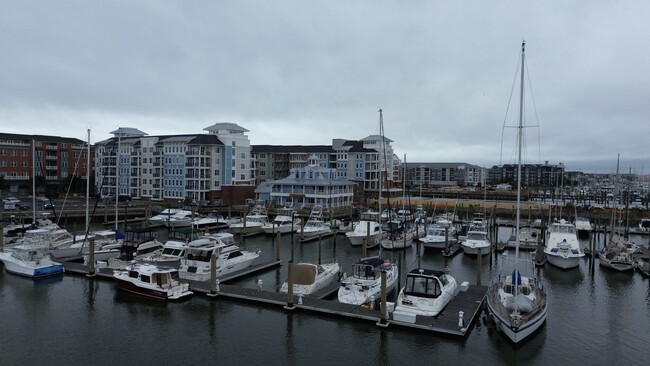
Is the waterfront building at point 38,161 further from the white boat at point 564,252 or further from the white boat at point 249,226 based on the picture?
the white boat at point 564,252

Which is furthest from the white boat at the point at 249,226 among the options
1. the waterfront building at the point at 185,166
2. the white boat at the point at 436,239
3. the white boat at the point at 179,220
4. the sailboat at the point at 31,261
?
the sailboat at the point at 31,261

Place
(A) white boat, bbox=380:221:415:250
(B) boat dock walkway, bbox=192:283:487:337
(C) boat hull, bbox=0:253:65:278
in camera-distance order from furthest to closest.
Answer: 1. (A) white boat, bbox=380:221:415:250
2. (C) boat hull, bbox=0:253:65:278
3. (B) boat dock walkway, bbox=192:283:487:337

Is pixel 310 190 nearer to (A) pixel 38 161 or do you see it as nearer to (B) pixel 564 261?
(B) pixel 564 261

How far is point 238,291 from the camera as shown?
25.8 metres

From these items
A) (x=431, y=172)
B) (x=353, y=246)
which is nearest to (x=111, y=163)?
(x=353, y=246)

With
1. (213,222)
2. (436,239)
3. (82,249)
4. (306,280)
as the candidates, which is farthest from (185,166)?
(306,280)

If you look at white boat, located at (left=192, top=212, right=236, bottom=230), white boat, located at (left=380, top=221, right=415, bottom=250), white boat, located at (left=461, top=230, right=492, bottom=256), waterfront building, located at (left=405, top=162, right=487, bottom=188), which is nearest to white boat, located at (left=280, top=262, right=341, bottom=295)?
white boat, located at (left=380, top=221, right=415, bottom=250)

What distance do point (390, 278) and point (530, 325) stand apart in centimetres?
897

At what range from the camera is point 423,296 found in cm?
2259

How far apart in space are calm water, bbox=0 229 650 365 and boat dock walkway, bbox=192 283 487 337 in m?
0.37

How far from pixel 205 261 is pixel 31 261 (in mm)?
11670

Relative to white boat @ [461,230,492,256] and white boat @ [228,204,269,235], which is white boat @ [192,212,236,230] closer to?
white boat @ [228,204,269,235]

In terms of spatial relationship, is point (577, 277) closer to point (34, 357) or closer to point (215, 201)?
point (34, 357)

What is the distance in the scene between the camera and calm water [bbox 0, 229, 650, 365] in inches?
741
